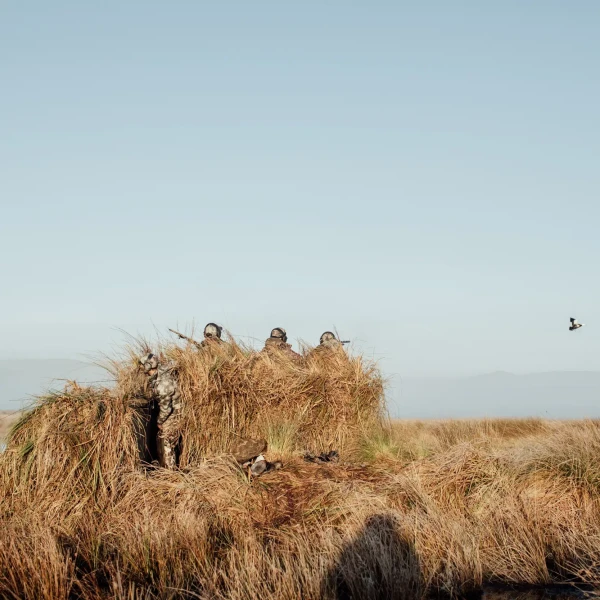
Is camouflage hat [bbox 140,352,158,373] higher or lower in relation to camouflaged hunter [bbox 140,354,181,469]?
higher

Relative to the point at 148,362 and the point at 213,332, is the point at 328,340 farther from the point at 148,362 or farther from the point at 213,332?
the point at 148,362

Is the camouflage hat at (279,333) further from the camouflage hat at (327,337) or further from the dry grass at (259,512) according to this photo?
the dry grass at (259,512)

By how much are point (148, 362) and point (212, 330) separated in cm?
290

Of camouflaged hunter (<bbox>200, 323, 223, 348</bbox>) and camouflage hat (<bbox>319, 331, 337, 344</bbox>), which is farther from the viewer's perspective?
camouflage hat (<bbox>319, 331, 337, 344</bbox>)

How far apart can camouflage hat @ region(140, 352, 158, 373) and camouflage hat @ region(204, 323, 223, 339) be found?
2.73m

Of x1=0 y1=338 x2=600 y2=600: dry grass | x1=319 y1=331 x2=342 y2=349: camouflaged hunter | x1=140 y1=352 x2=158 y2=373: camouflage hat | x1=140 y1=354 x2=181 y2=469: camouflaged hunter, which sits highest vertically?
x1=319 y1=331 x2=342 y2=349: camouflaged hunter

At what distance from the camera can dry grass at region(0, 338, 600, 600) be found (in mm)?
6473

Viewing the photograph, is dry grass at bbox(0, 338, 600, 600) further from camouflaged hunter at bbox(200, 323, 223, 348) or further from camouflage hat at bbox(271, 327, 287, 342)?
camouflage hat at bbox(271, 327, 287, 342)

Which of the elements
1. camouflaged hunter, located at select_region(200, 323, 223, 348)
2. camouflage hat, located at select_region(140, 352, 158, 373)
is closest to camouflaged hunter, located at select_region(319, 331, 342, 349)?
camouflaged hunter, located at select_region(200, 323, 223, 348)

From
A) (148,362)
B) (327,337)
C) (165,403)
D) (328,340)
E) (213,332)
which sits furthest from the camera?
(327,337)

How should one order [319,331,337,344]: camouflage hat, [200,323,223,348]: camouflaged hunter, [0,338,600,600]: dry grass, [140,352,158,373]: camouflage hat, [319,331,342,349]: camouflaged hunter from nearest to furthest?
[0,338,600,600]: dry grass < [140,352,158,373]: camouflage hat < [200,323,223,348]: camouflaged hunter < [319,331,342,349]: camouflaged hunter < [319,331,337,344]: camouflage hat

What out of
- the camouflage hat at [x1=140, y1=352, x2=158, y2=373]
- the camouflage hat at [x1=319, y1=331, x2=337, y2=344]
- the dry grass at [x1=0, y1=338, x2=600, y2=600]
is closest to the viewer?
the dry grass at [x1=0, y1=338, x2=600, y2=600]

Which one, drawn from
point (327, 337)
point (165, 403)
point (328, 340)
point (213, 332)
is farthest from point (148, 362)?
point (327, 337)

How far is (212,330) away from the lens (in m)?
13.3
